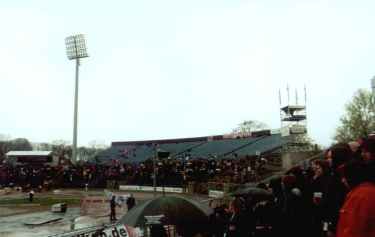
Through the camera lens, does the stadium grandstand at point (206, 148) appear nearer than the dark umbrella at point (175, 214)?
No

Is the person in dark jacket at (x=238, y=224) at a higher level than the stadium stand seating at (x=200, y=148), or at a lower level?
lower

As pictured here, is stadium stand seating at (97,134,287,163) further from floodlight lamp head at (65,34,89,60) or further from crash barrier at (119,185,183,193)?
floodlight lamp head at (65,34,89,60)

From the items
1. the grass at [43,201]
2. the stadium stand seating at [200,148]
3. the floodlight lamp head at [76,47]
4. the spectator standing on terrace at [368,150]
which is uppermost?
the floodlight lamp head at [76,47]

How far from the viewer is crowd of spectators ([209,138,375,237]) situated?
3.64m

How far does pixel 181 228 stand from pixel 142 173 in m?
38.5

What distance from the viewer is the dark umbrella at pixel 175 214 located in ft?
32.3

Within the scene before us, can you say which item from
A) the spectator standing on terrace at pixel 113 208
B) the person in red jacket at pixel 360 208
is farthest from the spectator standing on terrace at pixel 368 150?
the spectator standing on terrace at pixel 113 208

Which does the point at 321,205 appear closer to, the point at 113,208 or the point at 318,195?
the point at 318,195

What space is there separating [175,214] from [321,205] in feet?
12.2

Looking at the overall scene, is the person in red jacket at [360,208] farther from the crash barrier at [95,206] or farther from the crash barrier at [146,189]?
the crash barrier at [146,189]

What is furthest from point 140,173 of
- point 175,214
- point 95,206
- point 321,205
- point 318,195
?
point 321,205

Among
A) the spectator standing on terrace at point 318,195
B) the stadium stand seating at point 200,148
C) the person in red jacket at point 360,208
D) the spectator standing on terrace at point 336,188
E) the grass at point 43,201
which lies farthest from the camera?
the stadium stand seating at point 200,148

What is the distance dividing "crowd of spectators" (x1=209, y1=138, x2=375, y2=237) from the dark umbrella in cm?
31

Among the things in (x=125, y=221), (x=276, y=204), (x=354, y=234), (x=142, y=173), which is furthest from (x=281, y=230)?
(x=142, y=173)
